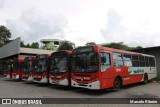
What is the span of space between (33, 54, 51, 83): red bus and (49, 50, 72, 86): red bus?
1.08m

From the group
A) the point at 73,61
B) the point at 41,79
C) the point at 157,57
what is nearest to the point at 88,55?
the point at 73,61

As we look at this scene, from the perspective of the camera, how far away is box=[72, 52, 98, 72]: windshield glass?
39.3 ft

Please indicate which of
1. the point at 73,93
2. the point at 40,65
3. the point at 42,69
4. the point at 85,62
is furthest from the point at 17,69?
the point at 85,62

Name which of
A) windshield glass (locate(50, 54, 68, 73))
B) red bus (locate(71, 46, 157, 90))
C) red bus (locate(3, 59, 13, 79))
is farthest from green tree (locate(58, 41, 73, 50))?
red bus (locate(71, 46, 157, 90))

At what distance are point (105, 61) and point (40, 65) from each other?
6.68 metres

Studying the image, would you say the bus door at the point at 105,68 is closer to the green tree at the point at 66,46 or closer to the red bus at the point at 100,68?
the red bus at the point at 100,68

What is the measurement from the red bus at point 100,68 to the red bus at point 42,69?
3.74 metres

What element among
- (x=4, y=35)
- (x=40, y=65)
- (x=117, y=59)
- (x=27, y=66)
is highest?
(x=4, y=35)

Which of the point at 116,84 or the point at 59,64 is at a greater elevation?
the point at 59,64

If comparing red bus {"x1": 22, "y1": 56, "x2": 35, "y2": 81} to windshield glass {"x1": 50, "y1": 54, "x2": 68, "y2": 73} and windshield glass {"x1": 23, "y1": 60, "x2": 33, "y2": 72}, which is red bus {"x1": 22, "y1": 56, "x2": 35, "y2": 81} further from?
windshield glass {"x1": 50, "y1": 54, "x2": 68, "y2": 73}

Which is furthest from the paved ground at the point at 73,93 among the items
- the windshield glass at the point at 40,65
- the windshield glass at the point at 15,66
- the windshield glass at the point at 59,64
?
the windshield glass at the point at 15,66

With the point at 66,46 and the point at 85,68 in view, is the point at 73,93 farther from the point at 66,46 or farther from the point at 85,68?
the point at 66,46

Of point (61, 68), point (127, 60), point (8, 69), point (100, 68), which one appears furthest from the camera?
point (8, 69)

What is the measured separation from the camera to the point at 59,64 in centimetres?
1490
